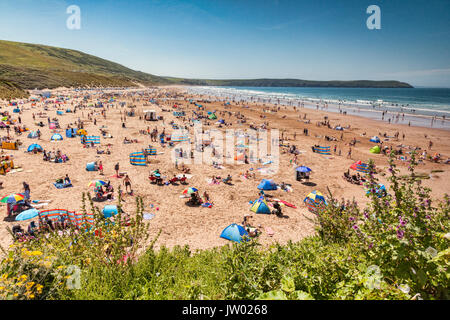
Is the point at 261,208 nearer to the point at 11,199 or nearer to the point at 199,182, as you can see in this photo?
the point at 199,182

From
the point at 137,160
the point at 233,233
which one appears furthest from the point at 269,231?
the point at 137,160

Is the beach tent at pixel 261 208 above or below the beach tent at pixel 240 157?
below

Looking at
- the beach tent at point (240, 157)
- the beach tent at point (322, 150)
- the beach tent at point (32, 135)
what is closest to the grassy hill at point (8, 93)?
the beach tent at point (32, 135)

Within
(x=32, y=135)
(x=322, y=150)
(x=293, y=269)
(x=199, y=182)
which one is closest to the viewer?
(x=293, y=269)

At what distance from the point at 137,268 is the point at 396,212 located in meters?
5.62

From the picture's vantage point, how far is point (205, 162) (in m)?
22.8

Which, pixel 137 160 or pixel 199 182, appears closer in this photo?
pixel 199 182

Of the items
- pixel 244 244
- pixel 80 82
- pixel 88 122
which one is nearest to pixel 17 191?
pixel 244 244

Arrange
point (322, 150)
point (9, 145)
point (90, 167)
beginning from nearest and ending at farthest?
point (90, 167) < point (9, 145) < point (322, 150)

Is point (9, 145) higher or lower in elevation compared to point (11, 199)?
higher

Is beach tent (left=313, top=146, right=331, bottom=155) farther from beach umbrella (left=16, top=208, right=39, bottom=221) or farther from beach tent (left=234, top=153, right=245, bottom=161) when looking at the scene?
beach umbrella (left=16, top=208, right=39, bottom=221)

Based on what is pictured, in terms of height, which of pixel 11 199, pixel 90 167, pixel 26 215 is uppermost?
pixel 90 167

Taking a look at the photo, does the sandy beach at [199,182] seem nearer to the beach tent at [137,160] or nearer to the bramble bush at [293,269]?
the beach tent at [137,160]

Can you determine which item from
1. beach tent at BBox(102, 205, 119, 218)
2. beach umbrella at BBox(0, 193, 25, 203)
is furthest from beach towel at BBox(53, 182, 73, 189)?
beach tent at BBox(102, 205, 119, 218)
